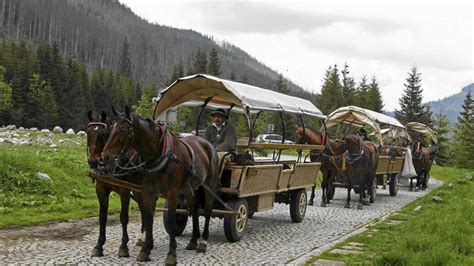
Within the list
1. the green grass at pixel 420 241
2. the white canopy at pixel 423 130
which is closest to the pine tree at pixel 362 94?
the white canopy at pixel 423 130

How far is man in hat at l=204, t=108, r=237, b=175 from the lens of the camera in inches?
394

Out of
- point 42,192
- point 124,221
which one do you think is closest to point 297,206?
point 124,221

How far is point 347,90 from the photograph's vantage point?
73250 mm

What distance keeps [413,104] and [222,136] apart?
6083 centimetres

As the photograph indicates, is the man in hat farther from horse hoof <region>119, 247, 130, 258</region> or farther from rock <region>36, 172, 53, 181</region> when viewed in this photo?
rock <region>36, 172, 53, 181</region>

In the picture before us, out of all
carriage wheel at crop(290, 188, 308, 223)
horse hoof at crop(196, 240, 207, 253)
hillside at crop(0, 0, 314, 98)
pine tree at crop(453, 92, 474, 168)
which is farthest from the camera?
hillside at crop(0, 0, 314, 98)

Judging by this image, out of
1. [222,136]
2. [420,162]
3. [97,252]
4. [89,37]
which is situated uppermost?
[89,37]

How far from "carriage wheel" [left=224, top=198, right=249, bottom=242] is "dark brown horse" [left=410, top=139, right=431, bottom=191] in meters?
15.0

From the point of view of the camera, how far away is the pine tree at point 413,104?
66.4 metres

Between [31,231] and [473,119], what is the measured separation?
62959 millimetres

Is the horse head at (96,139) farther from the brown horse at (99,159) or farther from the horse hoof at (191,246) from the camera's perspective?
the horse hoof at (191,246)

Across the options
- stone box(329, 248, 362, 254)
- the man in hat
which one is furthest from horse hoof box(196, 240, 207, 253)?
stone box(329, 248, 362, 254)

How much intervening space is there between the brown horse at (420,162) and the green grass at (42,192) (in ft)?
46.7

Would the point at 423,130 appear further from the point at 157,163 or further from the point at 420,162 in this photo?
the point at 157,163
